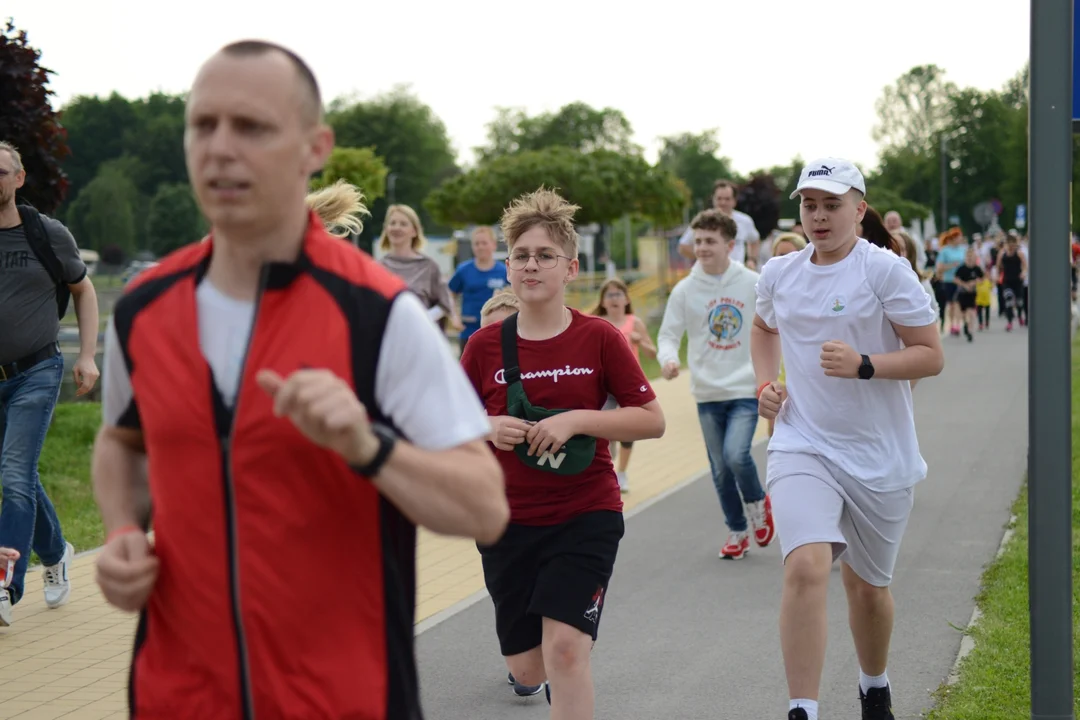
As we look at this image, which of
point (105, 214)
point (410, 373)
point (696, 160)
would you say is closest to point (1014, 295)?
point (410, 373)

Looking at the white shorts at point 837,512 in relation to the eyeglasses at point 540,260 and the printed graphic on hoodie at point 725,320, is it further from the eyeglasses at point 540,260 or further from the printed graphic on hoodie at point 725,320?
the printed graphic on hoodie at point 725,320

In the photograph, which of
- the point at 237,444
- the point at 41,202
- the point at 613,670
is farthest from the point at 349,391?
the point at 41,202

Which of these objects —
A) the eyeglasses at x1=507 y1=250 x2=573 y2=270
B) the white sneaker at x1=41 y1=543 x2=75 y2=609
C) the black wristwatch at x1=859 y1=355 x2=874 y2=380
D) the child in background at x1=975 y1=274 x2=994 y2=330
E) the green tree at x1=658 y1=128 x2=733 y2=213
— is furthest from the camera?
the green tree at x1=658 y1=128 x2=733 y2=213

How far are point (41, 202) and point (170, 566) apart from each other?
34.2ft

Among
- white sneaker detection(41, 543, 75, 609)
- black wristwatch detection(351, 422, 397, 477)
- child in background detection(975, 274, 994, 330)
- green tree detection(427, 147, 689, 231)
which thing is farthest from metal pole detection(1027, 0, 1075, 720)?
green tree detection(427, 147, 689, 231)

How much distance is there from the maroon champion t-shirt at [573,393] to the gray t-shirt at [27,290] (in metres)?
3.21

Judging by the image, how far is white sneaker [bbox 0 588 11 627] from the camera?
7102 mm

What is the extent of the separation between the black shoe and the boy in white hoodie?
3.40 metres

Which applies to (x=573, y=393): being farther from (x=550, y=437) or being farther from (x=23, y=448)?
(x=23, y=448)

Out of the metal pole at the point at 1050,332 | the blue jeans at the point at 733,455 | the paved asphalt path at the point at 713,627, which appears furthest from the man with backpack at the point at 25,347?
the metal pole at the point at 1050,332

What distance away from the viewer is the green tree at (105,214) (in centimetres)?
10750

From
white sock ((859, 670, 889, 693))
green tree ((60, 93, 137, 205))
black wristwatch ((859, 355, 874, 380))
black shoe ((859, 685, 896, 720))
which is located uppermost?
green tree ((60, 93, 137, 205))

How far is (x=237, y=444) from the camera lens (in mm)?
2379

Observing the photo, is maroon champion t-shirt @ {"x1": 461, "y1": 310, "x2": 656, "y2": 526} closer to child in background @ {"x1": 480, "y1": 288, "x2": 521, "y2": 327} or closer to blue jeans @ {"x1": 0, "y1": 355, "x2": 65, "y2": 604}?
child in background @ {"x1": 480, "y1": 288, "x2": 521, "y2": 327}
